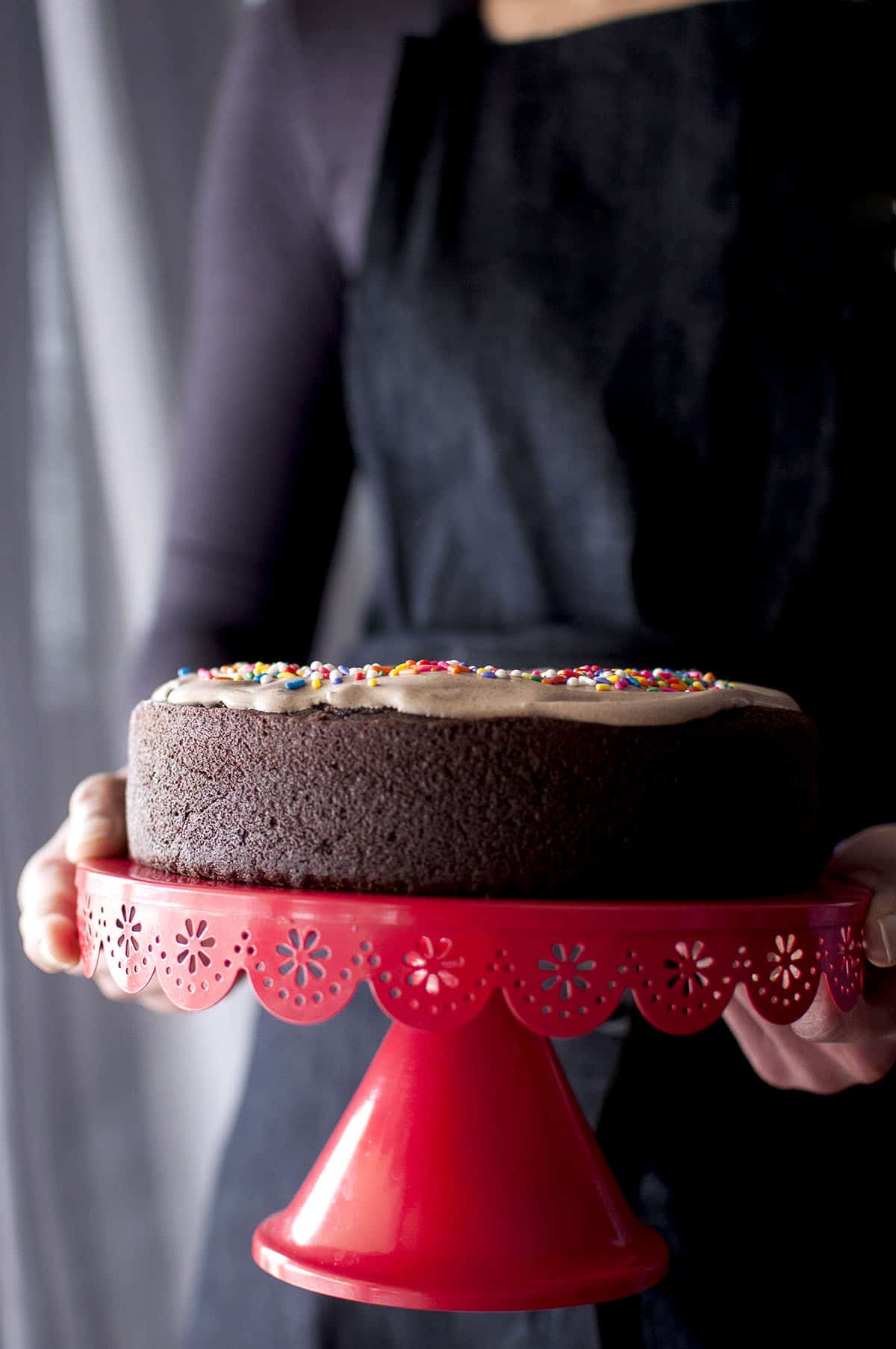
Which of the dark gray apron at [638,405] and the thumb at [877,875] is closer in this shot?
the thumb at [877,875]

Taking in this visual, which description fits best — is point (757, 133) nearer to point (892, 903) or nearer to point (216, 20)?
point (892, 903)

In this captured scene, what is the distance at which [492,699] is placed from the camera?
73cm

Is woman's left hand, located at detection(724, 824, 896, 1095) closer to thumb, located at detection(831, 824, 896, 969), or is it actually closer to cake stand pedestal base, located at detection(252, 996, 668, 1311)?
thumb, located at detection(831, 824, 896, 969)

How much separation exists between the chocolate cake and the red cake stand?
0.04 meters

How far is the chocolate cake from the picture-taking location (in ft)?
2.35

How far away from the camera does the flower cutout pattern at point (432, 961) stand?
64 cm

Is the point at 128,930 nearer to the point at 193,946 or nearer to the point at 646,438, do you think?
the point at 193,946

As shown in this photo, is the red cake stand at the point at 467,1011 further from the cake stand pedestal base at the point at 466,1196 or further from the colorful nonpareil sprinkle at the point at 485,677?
the colorful nonpareil sprinkle at the point at 485,677

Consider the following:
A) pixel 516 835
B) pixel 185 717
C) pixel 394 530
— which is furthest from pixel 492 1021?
pixel 394 530

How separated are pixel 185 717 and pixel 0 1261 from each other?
115 centimetres

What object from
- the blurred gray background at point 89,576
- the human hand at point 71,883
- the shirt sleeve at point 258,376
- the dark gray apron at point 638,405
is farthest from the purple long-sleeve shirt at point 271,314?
the blurred gray background at point 89,576

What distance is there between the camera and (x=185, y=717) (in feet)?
2.62

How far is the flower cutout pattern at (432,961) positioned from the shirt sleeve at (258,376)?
67cm

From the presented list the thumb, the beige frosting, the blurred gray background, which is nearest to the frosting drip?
the beige frosting
